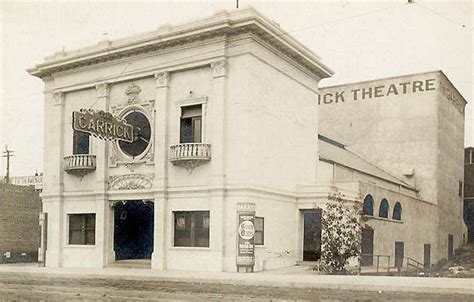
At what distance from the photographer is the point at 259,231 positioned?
78.0 feet

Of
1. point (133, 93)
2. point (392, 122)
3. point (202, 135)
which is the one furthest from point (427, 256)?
point (133, 93)

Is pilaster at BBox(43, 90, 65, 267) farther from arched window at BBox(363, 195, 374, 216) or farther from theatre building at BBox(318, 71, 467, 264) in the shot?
theatre building at BBox(318, 71, 467, 264)

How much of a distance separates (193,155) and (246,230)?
3.87 metres

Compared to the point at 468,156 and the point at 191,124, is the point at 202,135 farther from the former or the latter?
the point at 468,156

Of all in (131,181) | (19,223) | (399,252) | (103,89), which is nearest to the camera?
(131,181)

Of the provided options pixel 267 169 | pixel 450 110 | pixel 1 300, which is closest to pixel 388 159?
pixel 450 110

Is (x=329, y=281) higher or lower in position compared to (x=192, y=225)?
lower

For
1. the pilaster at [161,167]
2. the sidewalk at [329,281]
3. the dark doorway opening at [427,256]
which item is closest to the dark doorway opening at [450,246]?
the dark doorway opening at [427,256]

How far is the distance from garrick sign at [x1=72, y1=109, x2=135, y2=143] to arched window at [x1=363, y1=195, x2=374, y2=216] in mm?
11984

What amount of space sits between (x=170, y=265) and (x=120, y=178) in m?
4.93

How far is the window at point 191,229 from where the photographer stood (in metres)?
23.8

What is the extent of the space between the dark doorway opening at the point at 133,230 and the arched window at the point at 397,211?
46.1 ft

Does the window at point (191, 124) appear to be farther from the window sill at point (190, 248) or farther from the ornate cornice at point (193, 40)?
the window sill at point (190, 248)

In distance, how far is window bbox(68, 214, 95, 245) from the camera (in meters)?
27.4
